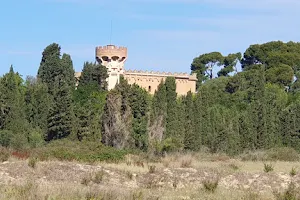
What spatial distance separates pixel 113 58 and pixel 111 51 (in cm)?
83

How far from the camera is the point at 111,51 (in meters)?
79.8

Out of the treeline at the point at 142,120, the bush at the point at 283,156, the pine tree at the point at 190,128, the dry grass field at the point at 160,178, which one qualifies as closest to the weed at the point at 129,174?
the dry grass field at the point at 160,178

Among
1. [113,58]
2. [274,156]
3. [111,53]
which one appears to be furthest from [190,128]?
[111,53]

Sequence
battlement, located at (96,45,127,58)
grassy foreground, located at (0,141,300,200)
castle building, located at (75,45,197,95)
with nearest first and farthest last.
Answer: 1. grassy foreground, located at (0,141,300,200)
2. castle building, located at (75,45,197,95)
3. battlement, located at (96,45,127,58)

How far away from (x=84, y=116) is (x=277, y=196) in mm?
33587

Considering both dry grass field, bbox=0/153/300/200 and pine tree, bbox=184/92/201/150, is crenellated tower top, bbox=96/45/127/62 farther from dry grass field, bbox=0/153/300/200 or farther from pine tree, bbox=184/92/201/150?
dry grass field, bbox=0/153/300/200

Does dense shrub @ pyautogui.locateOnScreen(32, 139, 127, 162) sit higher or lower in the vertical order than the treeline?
lower

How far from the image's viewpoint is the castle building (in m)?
79.0

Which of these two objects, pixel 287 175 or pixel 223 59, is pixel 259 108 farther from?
pixel 223 59

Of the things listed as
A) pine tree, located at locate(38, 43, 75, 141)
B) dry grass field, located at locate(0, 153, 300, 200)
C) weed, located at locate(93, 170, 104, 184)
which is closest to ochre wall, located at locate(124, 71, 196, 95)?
pine tree, located at locate(38, 43, 75, 141)

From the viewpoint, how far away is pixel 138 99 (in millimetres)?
49062

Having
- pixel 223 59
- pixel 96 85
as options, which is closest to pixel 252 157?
pixel 96 85

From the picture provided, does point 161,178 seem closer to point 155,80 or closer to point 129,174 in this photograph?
point 129,174

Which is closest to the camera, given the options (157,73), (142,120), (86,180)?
(86,180)
